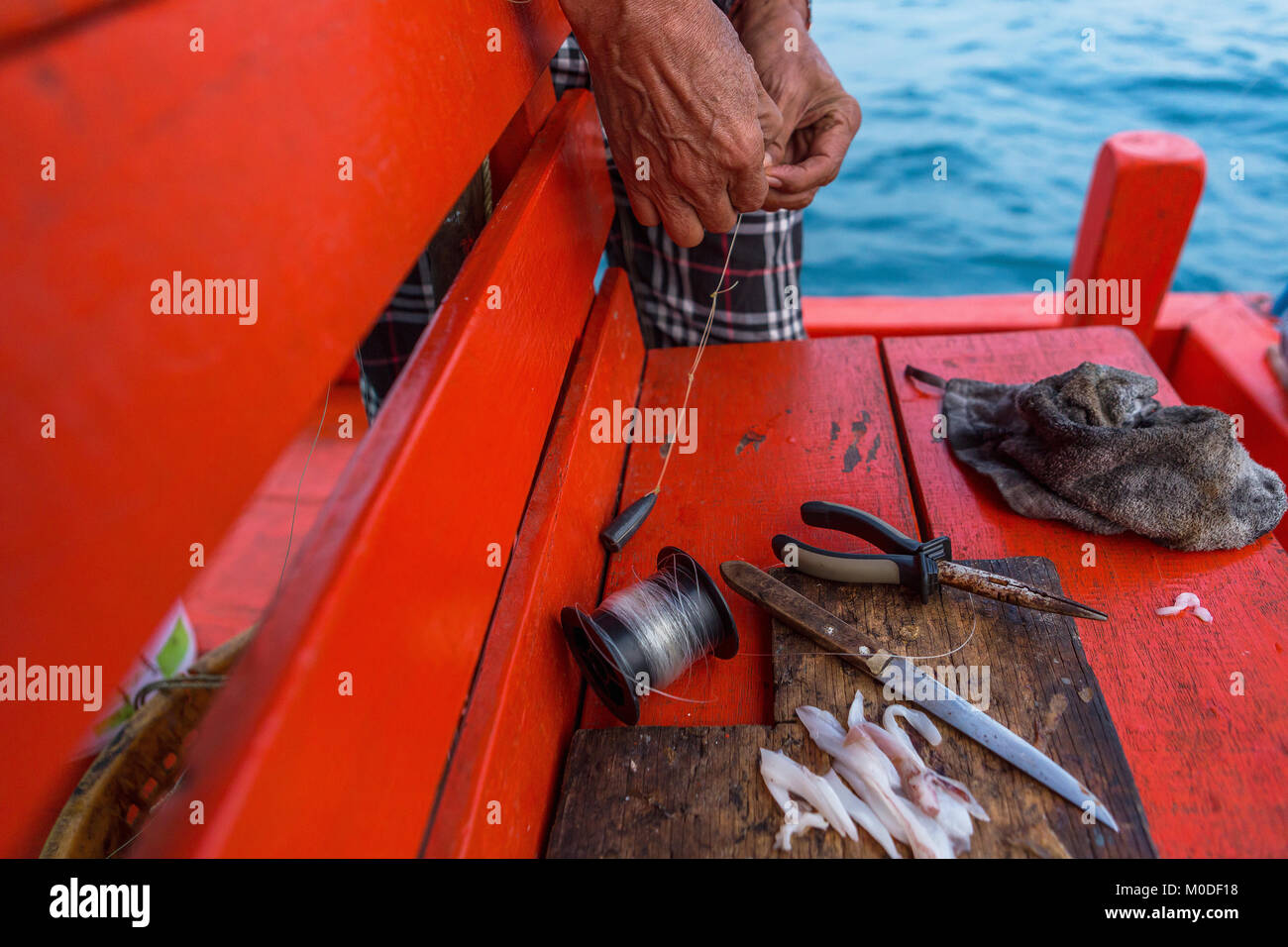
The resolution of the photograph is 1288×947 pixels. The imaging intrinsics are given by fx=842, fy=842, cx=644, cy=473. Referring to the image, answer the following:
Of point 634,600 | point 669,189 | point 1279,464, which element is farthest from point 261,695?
point 1279,464

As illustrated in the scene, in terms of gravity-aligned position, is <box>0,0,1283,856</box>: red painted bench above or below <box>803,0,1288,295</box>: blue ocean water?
above

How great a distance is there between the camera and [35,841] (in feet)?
3.99

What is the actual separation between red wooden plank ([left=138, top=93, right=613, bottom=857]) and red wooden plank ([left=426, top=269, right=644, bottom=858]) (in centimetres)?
3

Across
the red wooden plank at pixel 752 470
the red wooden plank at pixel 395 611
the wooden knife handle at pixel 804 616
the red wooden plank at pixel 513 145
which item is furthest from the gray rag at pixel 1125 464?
the red wooden plank at pixel 513 145

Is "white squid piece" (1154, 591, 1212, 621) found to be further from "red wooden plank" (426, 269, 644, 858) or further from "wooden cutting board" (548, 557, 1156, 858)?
"red wooden plank" (426, 269, 644, 858)

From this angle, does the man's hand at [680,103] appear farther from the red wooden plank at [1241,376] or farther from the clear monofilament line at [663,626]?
the red wooden plank at [1241,376]

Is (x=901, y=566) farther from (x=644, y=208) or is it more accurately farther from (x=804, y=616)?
(x=644, y=208)

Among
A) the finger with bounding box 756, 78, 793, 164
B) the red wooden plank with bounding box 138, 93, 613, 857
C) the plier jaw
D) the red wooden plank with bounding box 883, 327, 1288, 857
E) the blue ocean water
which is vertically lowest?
the blue ocean water

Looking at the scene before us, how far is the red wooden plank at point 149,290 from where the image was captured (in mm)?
489

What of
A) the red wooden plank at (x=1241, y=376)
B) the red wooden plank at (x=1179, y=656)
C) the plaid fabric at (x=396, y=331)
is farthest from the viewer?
the red wooden plank at (x=1241, y=376)

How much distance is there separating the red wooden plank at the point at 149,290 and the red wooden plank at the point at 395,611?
9 cm

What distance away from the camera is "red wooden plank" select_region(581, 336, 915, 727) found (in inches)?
46.9

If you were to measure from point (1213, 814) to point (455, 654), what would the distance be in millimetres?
890

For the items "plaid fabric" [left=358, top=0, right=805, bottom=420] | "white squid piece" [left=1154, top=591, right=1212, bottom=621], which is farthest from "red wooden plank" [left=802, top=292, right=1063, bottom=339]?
"white squid piece" [left=1154, top=591, right=1212, bottom=621]
